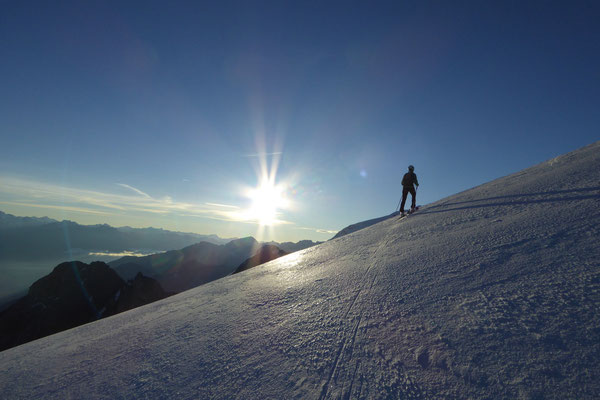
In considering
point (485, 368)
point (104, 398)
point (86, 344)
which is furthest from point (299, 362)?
point (86, 344)

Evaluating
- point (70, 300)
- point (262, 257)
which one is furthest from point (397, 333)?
point (70, 300)

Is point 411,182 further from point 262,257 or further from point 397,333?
point 262,257

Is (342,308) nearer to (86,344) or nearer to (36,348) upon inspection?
(86,344)

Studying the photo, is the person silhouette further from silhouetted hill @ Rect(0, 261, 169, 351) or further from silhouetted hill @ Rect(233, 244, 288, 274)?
silhouetted hill @ Rect(0, 261, 169, 351)

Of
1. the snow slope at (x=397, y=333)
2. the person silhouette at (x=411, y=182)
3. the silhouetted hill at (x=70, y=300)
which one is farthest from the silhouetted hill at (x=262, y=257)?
the snow slope at (x=397, y=333)

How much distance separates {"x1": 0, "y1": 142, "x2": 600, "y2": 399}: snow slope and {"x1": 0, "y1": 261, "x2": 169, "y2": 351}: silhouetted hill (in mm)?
43399

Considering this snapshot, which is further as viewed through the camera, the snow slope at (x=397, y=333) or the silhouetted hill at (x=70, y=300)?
the silhouetted hill at (x=70, y=300)

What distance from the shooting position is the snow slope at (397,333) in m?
2.07

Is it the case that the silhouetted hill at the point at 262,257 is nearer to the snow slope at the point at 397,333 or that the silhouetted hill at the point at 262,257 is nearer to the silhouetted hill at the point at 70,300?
the silhouetted hill at the point at 70,300

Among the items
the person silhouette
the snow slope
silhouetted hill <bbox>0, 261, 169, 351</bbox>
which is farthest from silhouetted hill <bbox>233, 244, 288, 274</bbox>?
the snow slope

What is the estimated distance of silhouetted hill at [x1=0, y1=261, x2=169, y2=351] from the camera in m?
36.1

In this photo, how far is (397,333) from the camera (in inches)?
106

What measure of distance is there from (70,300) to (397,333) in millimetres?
56876

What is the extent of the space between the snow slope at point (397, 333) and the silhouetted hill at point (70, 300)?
142 ft
